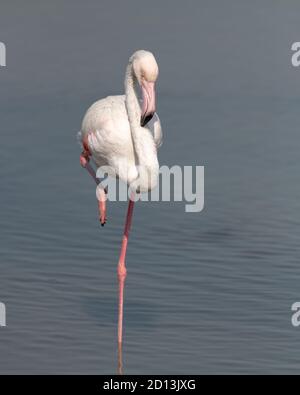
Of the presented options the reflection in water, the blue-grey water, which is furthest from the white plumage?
the reflection in water

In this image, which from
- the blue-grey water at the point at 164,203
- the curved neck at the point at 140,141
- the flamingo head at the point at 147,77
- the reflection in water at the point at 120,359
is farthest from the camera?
the curved neck at the point at 140,141

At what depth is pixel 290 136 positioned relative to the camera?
44.9 feet

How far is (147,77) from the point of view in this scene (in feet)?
31.1

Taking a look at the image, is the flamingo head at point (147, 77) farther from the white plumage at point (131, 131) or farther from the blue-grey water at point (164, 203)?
the blue-grey water at point (164, 203)

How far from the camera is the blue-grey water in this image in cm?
931

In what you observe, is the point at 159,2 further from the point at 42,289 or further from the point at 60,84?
the point at 42,289

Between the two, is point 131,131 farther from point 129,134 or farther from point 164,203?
point 164,203

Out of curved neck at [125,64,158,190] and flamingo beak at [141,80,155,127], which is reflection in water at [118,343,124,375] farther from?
flamingo beak at [141,80,155,127]

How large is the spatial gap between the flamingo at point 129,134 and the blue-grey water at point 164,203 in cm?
45

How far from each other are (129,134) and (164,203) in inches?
90.8

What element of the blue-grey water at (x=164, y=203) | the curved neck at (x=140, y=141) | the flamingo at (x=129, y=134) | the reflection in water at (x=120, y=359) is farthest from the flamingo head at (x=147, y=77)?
the reflection in water at (x=120, y=359)

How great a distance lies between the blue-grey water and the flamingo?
0.45m

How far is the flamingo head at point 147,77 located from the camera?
31.1 ft

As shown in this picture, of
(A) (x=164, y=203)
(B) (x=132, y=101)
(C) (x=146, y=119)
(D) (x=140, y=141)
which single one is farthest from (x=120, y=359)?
(A) (x=164, y=203)
